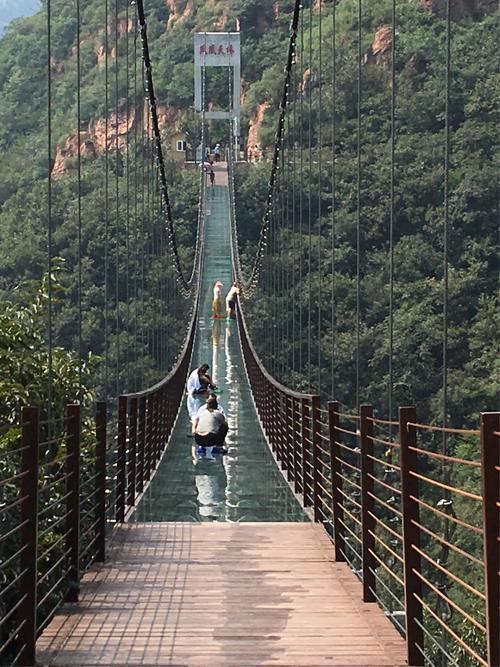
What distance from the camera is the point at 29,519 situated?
417 centimetres

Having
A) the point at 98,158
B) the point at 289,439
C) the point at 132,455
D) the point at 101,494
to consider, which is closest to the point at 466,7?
the point at 98,158

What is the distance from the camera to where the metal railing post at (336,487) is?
6.22m

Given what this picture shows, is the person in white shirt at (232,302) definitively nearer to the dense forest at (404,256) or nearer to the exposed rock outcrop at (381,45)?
the dense forest at (404,256)

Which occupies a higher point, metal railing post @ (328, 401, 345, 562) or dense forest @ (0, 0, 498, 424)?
dense forest @ (0, 0, 498, 424)

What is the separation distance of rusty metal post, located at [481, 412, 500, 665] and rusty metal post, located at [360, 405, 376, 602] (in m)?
2.20

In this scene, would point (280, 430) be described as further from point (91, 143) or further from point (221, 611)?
point (91, 143)

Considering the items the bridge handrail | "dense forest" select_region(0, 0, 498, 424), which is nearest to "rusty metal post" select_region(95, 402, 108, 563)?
the bridge handrail

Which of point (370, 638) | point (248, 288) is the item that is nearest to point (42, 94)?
point (248, 288)

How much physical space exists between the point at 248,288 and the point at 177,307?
151 inches

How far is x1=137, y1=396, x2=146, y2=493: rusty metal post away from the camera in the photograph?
912cm

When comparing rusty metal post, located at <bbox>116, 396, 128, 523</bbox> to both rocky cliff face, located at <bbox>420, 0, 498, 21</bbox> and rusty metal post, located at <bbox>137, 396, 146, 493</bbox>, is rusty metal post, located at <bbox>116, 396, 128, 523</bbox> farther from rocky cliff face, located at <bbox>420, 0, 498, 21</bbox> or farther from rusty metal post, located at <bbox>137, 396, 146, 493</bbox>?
rocky cliff face, located at <bbox>420, 0, 498, 21</bbox>

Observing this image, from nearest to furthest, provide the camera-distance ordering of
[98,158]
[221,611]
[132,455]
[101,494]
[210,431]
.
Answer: [221,611] < [101,494] < [132,455] < [210,431] < [98,158]

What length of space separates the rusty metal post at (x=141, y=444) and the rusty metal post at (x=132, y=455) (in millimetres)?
556

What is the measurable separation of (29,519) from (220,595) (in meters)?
1.38
